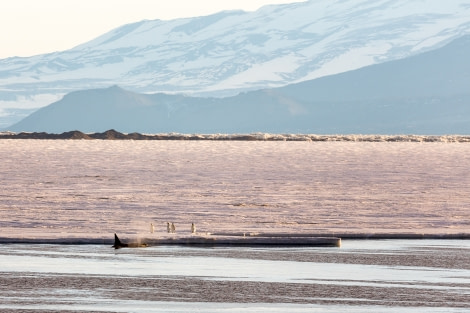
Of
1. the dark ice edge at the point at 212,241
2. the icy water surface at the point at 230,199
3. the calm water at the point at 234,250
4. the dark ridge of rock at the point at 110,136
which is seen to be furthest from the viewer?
the dark ridge of rock at the point at 110,136

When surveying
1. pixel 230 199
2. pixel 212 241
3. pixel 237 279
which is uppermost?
pixel 230 199

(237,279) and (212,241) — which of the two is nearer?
(237,279)

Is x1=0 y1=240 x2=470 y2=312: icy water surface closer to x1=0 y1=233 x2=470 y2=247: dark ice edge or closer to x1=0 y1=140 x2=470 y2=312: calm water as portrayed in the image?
x1=0 y1=140 x2=470 y2=312: calm water

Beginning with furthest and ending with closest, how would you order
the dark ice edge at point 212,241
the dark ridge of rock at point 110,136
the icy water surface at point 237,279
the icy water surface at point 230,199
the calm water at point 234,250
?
the dark ridge of rock at point 110,136
the icy water surface at point 230,199
the dark ice edge at point 212,241
the calm water at point 234,250
the icy water surface at point 237,279

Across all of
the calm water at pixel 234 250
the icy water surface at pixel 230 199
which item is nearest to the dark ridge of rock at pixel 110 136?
the icy water surface at pixel 230 199

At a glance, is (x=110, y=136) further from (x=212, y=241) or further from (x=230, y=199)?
(x=212, y=241)

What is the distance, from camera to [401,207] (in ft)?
108

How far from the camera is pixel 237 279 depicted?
18047 mm

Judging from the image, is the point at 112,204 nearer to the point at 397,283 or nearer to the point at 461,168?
the point at 397,283

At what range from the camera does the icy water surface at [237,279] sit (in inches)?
613

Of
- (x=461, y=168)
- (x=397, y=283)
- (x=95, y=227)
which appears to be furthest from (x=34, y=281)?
(x=461, y=168)

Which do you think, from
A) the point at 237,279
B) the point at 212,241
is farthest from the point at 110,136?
the point at 237,279

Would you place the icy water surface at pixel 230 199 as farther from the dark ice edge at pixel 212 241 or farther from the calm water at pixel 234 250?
the dark ice edge at pixel 212 241

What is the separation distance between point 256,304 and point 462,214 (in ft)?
53.7
